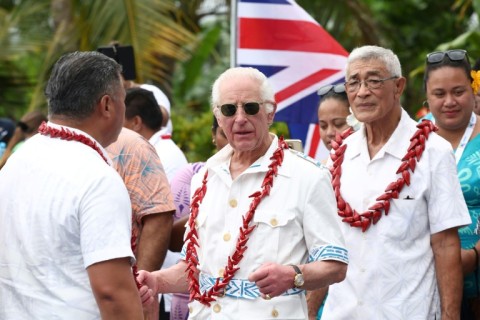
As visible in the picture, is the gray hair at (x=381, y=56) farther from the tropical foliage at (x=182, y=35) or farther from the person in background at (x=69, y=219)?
the tropical foliage at (x=182, y=35)

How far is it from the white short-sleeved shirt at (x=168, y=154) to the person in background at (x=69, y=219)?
308 cm

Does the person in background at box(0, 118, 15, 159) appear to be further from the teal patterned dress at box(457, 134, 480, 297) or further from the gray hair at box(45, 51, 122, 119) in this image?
the gray hair at box(45, 51, 122, 119)

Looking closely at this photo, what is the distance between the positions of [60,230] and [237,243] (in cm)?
94

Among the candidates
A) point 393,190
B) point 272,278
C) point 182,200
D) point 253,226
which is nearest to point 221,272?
point 253,226

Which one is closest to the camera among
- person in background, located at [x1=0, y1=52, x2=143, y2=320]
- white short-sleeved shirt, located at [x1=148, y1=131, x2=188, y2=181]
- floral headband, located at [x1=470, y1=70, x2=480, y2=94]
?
person in background, located at [x1=0, y1=52, x2=143, y2=320]

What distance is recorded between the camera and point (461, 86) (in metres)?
6.15

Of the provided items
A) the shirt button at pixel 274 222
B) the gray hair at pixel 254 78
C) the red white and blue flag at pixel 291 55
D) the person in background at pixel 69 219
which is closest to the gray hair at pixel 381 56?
the gray hair at pixel 254 78

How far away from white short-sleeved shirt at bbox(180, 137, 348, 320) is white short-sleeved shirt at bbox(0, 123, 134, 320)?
771 millimetres

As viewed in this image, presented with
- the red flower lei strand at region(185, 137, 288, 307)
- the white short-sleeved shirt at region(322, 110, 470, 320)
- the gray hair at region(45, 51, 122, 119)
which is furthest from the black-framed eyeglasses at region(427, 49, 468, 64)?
the gray hair at region(45, 51, 122, 119)

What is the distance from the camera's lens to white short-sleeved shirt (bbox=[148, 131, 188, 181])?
735cm

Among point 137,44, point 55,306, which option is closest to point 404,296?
point 55,306

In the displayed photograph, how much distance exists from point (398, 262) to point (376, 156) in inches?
22.7

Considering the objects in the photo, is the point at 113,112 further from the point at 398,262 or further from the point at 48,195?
the point at 398,262

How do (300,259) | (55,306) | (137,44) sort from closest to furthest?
1. (55,306)
2. (300,259)
3. (137,44)
